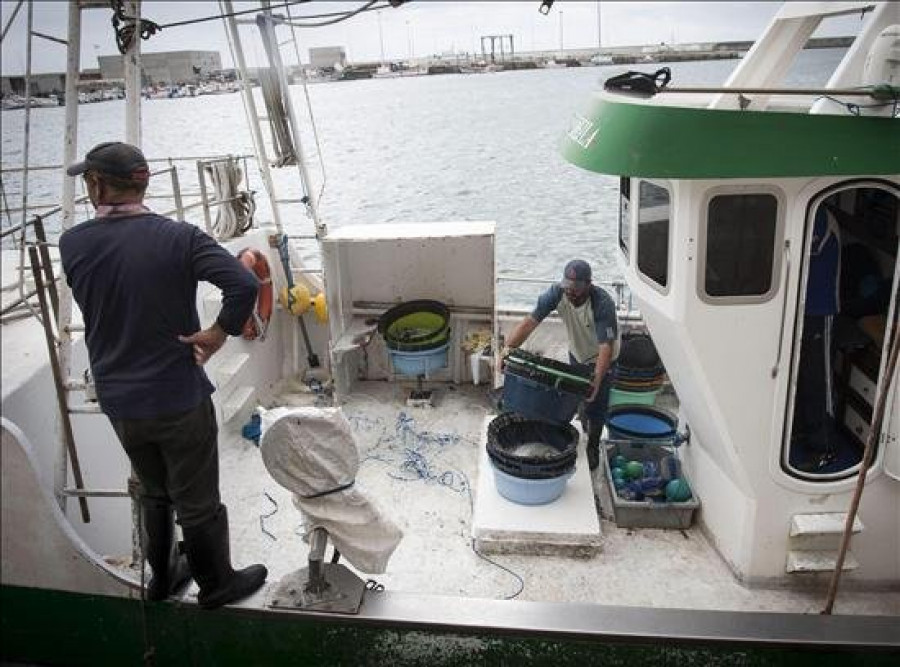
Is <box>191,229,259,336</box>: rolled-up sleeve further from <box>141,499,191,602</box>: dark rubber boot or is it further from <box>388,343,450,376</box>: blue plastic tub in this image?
<box>388,343,450,376</box>: blue plastic tub

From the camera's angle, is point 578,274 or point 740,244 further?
point 578,274

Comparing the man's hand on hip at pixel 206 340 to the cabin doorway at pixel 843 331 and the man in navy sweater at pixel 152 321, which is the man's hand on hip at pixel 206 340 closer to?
the man in navy sweater at pixel 152 321

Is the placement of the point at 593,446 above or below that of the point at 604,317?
below

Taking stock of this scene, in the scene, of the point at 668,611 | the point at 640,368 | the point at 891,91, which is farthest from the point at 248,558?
the point at 891,91

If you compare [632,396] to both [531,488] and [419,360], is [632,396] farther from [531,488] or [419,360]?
[531,488]

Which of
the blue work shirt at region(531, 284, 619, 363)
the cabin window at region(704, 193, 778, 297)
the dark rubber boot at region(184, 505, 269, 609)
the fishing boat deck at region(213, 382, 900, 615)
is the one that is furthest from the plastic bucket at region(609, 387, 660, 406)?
the dark rubber boot at region(184, 505, 269, 609)

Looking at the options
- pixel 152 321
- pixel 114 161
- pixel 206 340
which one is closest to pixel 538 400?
pixel 206 340

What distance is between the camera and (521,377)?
4.07 meters

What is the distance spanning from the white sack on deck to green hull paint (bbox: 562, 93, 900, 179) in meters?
1.58

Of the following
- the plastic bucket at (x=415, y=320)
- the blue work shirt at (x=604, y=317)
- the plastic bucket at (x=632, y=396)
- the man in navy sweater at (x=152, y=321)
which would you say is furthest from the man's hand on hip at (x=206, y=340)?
the plastic bucket at (x=632, y=396)

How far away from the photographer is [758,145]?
2762 millimetres

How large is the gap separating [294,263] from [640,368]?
3.27 meters

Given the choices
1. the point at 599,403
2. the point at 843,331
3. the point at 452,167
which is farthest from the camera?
the point at 452,167

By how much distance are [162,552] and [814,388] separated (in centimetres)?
312
